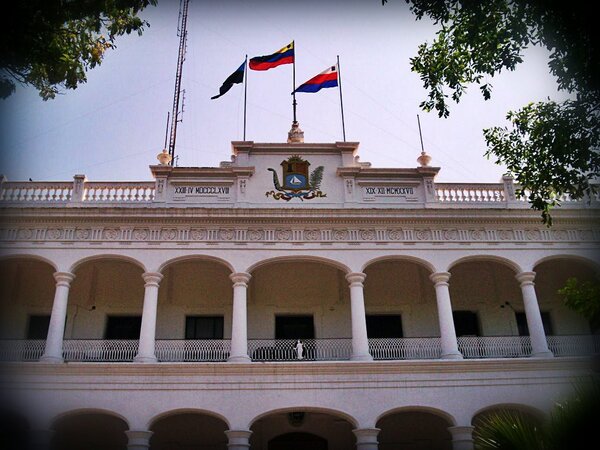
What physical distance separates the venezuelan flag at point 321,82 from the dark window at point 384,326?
22.4 ft

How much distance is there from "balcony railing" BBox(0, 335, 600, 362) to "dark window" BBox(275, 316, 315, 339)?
2.05ft

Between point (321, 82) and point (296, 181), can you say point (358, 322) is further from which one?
point (321, 82)

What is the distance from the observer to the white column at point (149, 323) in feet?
48.5

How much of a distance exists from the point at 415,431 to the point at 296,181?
24.7 ft

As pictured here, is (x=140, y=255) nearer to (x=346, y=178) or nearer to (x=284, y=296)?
(x=284, y=296)

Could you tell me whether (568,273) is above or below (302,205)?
below

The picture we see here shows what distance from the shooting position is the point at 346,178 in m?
17.0

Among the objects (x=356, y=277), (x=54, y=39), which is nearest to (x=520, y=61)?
(x=54, y=39)

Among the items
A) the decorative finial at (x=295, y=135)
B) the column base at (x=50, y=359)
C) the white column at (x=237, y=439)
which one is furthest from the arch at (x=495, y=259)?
the column base at (x=50, y=359)

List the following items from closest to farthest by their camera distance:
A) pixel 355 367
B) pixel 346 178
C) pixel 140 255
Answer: pixel 355 367
pixel 140 255
pixel 346 178

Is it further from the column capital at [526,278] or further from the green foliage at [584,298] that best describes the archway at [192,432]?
the green foliage at [584,298]

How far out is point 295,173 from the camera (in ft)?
56.3

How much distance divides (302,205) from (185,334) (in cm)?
487

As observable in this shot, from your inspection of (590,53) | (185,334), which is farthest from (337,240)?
(590,53)
